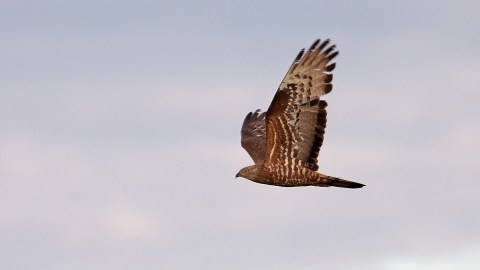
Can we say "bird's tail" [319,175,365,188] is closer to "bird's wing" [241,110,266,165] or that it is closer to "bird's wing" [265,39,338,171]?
"bird's wing" [265,39,338,171]

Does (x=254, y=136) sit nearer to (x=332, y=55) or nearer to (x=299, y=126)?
(x=299, y=126)

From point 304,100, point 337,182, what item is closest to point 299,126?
point 304,100

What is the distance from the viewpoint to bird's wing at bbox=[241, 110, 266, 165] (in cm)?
2430

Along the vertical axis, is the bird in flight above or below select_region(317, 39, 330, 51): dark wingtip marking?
below

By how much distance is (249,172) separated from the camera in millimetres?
21969

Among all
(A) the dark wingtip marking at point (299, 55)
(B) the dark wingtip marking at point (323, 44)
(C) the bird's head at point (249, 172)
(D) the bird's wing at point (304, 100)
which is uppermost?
(B) the dark wingtip marking at point (323, 44)

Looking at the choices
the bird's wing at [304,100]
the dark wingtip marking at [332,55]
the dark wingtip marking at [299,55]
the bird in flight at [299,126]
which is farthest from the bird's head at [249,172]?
the dark wingtip marking at [332,55]

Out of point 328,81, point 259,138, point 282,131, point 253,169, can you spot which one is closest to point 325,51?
point 328,81

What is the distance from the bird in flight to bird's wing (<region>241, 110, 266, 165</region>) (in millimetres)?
1339

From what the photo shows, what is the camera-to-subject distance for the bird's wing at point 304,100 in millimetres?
20297

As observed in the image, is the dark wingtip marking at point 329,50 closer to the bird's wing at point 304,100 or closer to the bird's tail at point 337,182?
the bird's wing at point 304,100

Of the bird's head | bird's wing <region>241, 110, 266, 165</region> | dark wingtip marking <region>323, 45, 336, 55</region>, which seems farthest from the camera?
bird's wing <region>241, 110, 266, 165</region>

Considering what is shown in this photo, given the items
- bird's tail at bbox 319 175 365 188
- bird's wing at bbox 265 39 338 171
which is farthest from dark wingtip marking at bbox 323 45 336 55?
bird's tail at bbox 319 175 365 188

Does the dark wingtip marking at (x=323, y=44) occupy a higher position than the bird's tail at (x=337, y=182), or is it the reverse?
the dark wingtip marking at (x=323, y=44)
